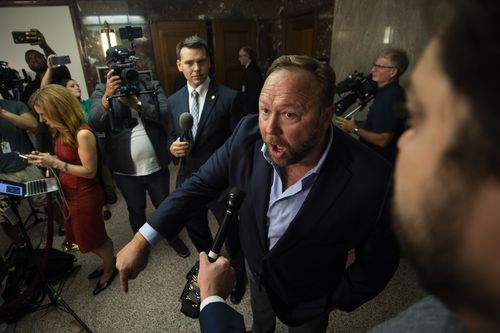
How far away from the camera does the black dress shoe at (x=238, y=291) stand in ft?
7.38

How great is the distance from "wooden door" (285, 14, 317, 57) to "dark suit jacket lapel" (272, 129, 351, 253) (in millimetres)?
4025

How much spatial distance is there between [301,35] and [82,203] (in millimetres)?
4607

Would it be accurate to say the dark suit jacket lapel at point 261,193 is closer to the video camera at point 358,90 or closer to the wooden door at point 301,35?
the video camera at point 358,90

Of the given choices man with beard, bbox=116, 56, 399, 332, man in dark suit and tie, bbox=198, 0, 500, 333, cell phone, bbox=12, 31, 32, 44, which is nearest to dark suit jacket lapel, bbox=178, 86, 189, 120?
man with beard, bbox=116, 56, 399, 332

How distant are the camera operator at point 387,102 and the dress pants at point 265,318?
1.43 m

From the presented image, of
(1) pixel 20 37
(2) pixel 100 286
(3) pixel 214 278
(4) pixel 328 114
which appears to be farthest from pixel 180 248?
(1) pixel 20 37

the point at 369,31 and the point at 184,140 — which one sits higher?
the point at 369,31

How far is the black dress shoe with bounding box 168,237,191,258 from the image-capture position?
2.72 m

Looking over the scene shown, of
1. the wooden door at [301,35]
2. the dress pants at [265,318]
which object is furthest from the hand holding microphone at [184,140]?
the wooden door at [301,35]

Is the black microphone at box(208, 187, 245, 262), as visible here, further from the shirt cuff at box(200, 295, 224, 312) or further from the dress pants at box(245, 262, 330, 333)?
the dress pants at box(245, 262, 330, 333)

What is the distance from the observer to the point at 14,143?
2547 millimetres

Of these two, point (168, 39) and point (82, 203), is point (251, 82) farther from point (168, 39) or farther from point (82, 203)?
point (82, 203)

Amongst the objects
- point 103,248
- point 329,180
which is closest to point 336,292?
point 329,180

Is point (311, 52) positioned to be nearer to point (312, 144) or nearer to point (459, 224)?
point (312, 144)
